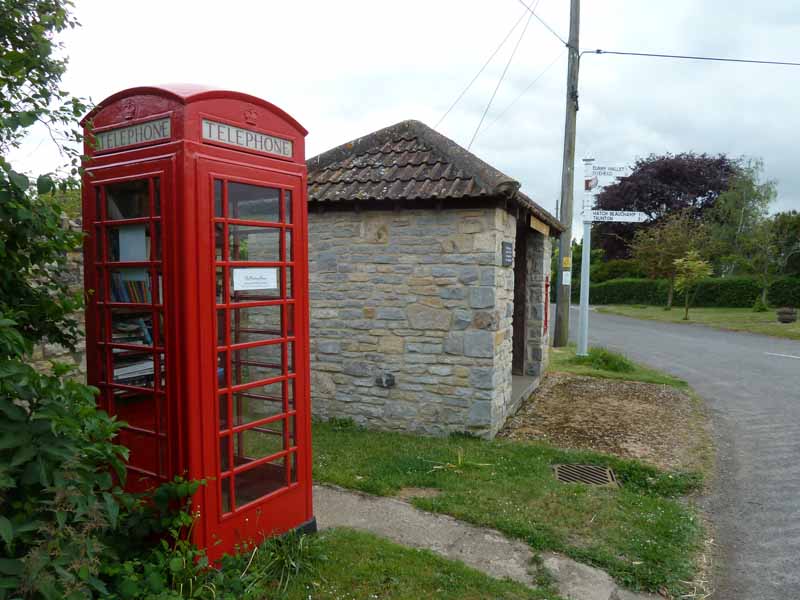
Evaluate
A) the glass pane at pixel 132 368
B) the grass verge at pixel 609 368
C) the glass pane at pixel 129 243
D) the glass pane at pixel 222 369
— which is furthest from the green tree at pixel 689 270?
the glass pane at pixel 129 243

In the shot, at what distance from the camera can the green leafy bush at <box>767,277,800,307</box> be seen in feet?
86.7

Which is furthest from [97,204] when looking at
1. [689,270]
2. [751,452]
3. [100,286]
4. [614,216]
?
[689,270]

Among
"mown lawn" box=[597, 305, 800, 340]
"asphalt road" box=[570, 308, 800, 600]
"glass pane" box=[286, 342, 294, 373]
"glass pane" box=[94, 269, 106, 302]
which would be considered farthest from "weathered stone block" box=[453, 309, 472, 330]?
"mown lawn" box=[597, 305, 800, 340]

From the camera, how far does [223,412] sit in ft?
11.2

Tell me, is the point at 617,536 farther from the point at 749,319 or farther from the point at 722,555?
the point at 749,319

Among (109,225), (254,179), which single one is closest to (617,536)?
(254,179)

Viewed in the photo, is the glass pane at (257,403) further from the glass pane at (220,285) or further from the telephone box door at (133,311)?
the glass pane at (220,285)

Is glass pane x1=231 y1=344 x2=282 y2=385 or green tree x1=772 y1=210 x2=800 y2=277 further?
green tree x1=772 y1=210 x2=800 y2=277

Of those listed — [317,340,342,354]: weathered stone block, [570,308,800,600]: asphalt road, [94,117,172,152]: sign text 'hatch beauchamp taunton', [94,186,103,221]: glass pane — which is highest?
[94,117,172,152]: sign text 'hatch beauchamp taunton'

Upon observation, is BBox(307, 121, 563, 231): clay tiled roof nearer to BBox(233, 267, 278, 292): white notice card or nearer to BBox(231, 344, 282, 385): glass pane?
BBox(233, 267, 278, 292): white notice card

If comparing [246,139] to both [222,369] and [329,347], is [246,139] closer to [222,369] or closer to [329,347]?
[222,369]

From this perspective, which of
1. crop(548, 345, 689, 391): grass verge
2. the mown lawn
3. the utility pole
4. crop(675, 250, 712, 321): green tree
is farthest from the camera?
crop(675, 250, 712, 321): green tree

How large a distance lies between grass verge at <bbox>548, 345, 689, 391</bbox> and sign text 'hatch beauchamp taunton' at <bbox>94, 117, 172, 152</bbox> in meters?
9.66

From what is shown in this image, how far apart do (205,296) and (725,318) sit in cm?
2548
